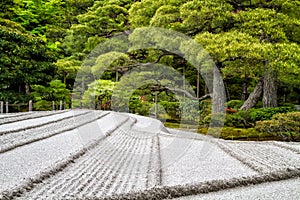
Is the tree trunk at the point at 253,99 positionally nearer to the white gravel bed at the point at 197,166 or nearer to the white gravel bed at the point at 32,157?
the white gravel bed at the point at 197,166

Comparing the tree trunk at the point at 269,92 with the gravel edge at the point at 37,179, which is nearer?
the gravel edge at the point at 37,179

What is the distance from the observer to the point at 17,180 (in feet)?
3.22

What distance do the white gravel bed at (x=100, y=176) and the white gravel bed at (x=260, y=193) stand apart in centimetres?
21

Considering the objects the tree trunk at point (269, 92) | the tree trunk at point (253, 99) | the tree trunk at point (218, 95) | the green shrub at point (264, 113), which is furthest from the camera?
the tree trunk at point (253, 99)

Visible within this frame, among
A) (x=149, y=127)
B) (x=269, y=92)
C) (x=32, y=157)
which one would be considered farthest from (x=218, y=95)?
(x=32, y=157)

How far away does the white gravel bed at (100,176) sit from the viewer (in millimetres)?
878

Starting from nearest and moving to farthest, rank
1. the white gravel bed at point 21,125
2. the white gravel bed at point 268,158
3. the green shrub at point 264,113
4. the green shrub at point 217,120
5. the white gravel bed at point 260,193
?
1. the white gravel bed at point 260,193
2. the white gravel bed at point 268,158
3. the white gravel bed at point 21,125
4. the green shrub at point 217,120
5. the green shrub at point 264,113

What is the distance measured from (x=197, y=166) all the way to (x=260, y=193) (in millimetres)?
345

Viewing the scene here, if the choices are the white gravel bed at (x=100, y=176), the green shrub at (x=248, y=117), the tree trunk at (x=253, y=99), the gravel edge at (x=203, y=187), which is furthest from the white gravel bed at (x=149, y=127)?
the tree trunk at (x=253, y=99)

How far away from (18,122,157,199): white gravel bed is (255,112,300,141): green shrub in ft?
13.9

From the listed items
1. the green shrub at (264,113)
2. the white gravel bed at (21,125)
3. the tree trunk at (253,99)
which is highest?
the tree trunk at (253,99)

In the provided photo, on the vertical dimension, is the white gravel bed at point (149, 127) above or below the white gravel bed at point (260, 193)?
below

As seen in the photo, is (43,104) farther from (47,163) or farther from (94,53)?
(47,163)

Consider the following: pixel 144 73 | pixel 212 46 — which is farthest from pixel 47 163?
pixel 144 73
